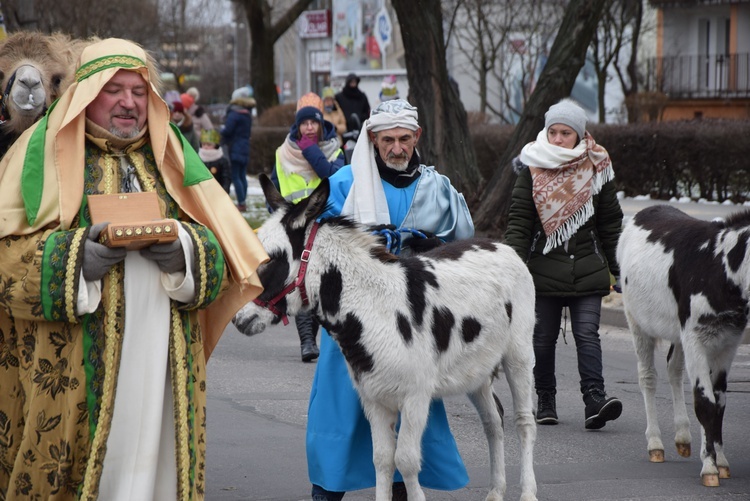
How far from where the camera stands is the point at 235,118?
21.6m

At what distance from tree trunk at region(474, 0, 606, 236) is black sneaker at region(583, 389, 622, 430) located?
7701mm

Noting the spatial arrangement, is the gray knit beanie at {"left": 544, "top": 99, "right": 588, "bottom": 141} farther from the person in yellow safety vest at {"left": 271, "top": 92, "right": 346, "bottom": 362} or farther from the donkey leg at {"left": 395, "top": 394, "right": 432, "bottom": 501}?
the person in yellow safety vest at {"left": 271, "top": 92, "right": 346, "bottom": 362}

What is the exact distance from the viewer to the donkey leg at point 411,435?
493cm

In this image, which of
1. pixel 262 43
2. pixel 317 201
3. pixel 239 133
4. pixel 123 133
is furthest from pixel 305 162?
pixel 262 43

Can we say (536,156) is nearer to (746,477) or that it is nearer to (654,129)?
(746,477)

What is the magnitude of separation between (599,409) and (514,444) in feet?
2.12

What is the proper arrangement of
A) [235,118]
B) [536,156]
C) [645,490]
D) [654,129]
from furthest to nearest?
[235,118]
[654,129]
[536,156]
[645,490]

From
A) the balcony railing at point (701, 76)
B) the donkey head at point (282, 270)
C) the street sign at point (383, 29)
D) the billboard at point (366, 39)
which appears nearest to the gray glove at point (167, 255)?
the donkey head at point (282, 270)

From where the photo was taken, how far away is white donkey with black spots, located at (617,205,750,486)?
6227 millimetres

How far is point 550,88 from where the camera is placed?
49.2 feet

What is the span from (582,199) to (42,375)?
4.29m

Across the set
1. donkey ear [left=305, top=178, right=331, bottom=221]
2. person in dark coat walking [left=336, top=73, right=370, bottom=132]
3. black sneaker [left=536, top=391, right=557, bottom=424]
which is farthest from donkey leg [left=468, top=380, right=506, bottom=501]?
person in dark coat walking [left=336, top=73, right=370, bottom=132]

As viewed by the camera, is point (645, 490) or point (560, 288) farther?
point (560, 288)

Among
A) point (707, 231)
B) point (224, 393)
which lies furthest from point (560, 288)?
point (224, 393)
